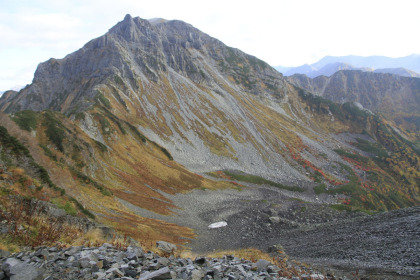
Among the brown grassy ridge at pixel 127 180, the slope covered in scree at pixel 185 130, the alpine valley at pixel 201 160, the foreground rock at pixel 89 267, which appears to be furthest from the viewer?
the slope covered in scree at pixel 185 130

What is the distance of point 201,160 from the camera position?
8581cm

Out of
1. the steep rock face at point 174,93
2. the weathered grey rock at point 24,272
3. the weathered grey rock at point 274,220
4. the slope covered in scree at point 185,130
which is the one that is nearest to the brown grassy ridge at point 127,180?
the slope covered in scree at point 185,130

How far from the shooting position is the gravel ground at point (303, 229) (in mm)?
19453

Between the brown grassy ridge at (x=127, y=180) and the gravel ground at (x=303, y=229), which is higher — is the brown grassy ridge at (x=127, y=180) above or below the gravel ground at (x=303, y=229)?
above

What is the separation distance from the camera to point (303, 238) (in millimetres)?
33438

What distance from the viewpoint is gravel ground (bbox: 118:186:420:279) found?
1945cm

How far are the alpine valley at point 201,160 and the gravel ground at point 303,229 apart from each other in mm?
246

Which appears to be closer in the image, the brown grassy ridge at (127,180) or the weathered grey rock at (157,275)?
the weathered grey rock at (157,275)

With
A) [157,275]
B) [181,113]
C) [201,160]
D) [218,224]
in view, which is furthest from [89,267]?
[181,113]

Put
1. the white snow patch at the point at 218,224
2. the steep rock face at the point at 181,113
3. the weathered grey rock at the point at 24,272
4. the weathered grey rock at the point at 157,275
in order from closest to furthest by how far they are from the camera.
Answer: the weathered grey rock at the point at 24,272 < the weathered grey rock at the point at 157,275 < the white snow patch at the point at 218,224 < the steep rock face at the point at 181,113

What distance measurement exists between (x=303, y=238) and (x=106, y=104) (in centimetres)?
7819

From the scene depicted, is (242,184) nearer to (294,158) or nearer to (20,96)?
(294,158)

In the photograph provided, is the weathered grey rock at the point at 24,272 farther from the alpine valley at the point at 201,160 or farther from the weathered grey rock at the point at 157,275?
the weathered grey rock at the point at 157,275

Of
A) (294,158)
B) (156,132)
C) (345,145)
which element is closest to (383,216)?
(294,158)
